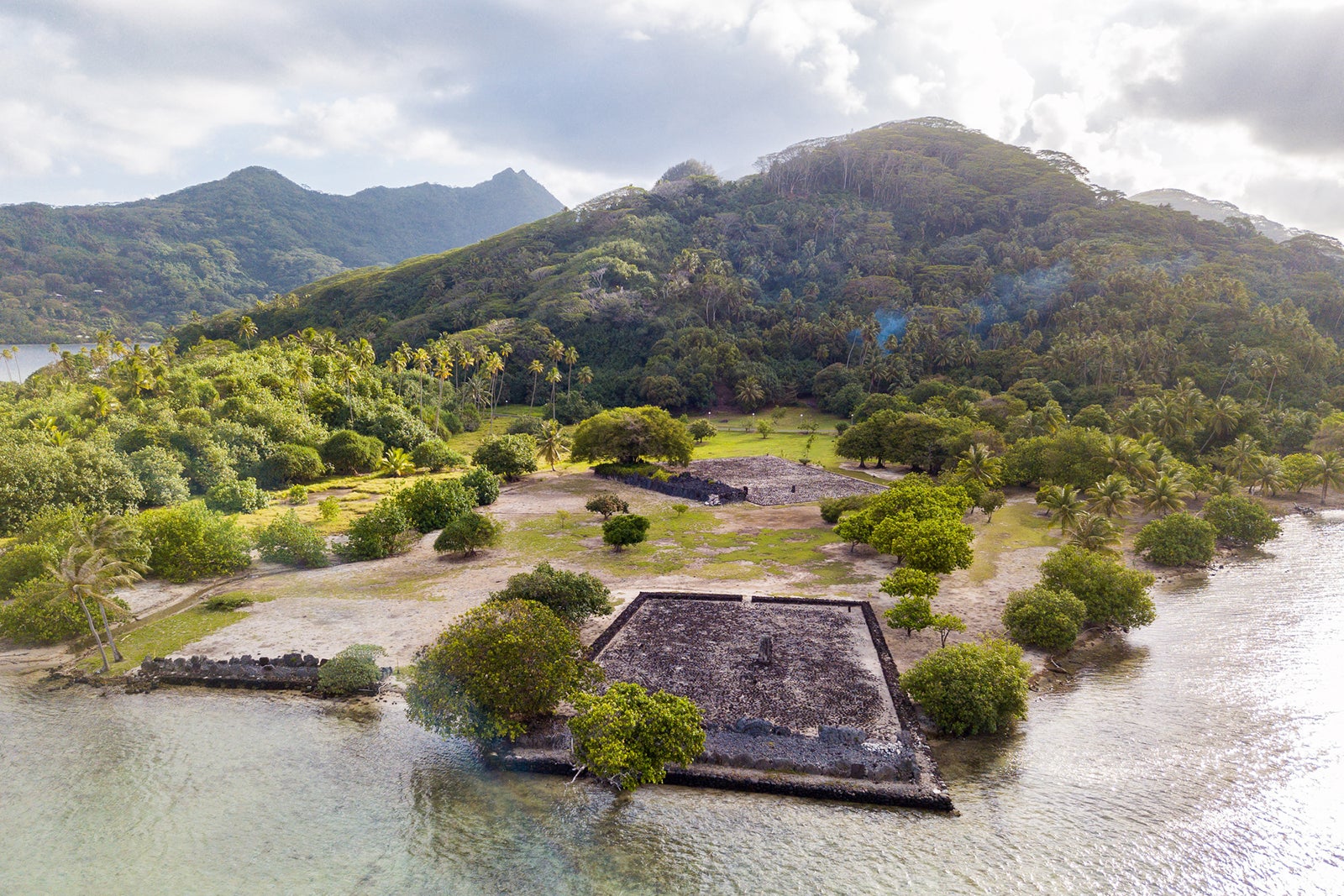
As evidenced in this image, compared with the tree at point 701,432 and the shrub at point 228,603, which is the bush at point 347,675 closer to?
the shrub at point 228,603

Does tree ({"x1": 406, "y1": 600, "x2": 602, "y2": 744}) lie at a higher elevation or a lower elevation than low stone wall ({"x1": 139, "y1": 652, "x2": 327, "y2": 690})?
higher

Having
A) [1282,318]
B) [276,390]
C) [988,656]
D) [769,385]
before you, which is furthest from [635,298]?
[988,656]

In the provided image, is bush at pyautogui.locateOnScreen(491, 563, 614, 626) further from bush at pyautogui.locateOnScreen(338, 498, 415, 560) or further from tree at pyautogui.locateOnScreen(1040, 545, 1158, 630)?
tree at pyautogui.locateOnScreen(1040, 545, 1158, 630)

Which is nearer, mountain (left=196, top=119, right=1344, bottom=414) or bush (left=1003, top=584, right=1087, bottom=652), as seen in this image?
bush (left=1003, top=584, right=1087, bottom=652)

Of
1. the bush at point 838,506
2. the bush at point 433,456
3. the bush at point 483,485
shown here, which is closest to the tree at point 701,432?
the bush at point 433,456

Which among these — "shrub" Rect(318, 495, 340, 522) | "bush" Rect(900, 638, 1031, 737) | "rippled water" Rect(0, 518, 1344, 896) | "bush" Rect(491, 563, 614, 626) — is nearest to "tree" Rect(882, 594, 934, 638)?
"bush" Rect(900, 638, 1031, 737)

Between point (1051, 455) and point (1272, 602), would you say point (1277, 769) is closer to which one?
point (1272, 602)
